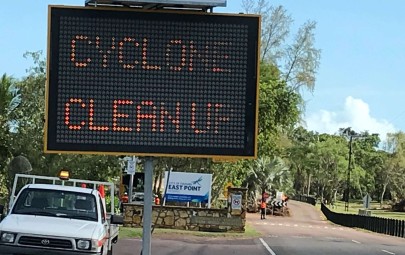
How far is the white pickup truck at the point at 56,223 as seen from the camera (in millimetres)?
12328

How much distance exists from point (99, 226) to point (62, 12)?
5204mm

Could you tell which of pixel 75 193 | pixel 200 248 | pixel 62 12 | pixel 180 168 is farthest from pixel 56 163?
pixel 62 12

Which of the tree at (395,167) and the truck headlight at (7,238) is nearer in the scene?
the truck headlight at (7,238)

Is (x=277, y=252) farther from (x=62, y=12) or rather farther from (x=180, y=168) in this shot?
(x=180, y=168)

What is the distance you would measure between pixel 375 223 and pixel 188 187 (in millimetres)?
15190

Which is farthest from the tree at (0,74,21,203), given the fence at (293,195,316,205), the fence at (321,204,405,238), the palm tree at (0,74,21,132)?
the fence at (293,195,316,205)

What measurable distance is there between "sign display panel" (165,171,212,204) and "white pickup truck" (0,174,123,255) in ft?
70.0

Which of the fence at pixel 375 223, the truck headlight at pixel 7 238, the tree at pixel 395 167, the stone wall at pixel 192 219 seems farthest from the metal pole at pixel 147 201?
the tree at pixel 395 167

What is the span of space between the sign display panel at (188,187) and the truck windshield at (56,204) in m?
22.0

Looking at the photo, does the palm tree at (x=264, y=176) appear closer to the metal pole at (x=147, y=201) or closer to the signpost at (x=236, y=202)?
the signpost at (x=236, y=202)

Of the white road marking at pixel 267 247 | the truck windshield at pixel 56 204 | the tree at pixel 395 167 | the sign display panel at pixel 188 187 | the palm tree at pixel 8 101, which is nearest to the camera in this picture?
the truck windshield at pixel 56 204

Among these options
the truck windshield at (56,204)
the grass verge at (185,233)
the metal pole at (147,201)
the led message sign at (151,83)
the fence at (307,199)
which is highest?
the led message sign at (151,83)

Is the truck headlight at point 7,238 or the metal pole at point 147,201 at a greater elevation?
the metal pole at point 147,201

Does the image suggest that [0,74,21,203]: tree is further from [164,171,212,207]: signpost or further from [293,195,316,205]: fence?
[293,195,316,205]: fence
